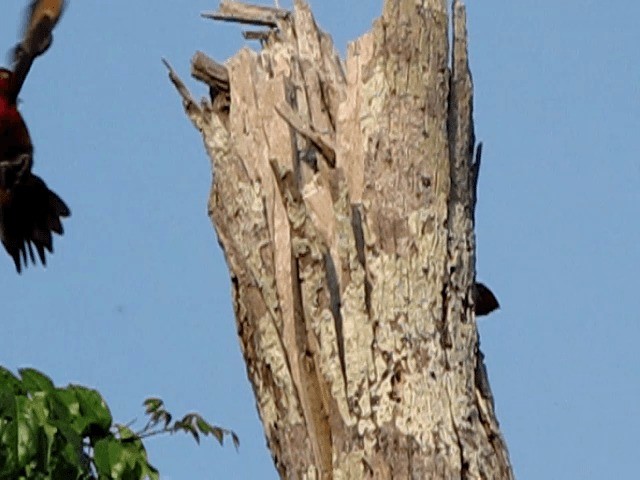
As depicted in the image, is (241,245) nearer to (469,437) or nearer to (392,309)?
(392,309)

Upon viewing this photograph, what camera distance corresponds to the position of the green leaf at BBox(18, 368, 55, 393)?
4086 mm

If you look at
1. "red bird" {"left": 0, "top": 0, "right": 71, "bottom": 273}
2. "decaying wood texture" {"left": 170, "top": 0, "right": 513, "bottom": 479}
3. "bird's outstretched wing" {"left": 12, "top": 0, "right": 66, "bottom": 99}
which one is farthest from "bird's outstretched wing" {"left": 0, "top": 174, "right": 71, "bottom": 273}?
"decaying wood texture" {"left": 170, "top": 0, "right": 513, "bottom": 479}

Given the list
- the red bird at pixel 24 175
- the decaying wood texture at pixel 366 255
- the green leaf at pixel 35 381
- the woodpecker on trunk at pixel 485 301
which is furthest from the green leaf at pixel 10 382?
the red bird at pixel 24 175

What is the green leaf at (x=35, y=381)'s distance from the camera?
13.4 feet

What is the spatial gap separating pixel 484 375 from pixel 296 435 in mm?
662

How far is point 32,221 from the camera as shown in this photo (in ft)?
23.7

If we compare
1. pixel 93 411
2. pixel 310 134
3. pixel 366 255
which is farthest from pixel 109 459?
pixel 310 134

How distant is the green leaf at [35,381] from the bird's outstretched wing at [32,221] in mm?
3098

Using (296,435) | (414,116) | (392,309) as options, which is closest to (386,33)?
(414,116)

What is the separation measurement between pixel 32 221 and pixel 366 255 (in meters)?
2.93

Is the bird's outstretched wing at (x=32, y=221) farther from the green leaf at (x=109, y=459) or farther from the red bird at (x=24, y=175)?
the green leaf at (x=109, y=459)

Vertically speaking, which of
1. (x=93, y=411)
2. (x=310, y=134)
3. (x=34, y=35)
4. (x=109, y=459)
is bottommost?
(x=109, y=459)

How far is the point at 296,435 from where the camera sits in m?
4.77

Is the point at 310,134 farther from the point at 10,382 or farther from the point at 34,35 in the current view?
the point at 34,35
